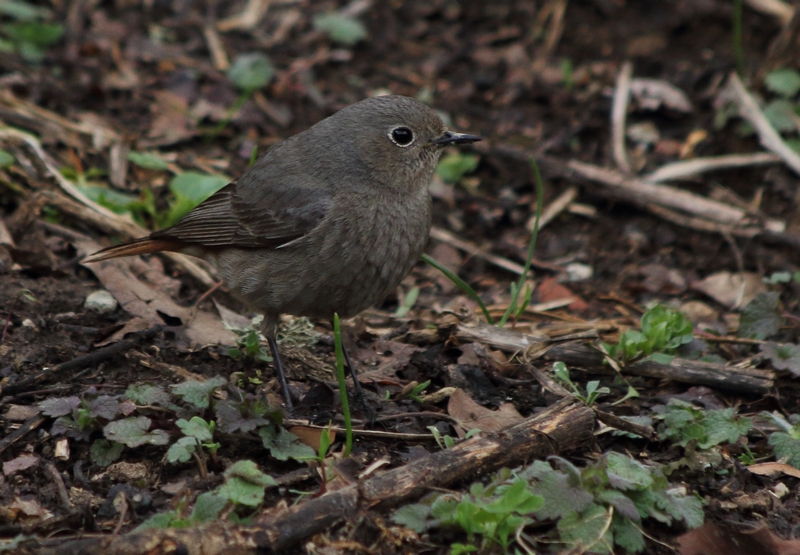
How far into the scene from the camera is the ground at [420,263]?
393 centimetres

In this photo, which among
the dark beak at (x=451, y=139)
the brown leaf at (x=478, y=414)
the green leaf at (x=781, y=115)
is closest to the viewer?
the brown leaf at (x=478, y=414)

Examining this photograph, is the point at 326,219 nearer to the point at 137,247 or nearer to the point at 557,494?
the point at 137,247

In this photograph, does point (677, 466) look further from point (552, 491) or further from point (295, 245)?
point (295, 245)

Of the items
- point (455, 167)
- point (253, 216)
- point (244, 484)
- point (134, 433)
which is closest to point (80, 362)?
point (134, 433)

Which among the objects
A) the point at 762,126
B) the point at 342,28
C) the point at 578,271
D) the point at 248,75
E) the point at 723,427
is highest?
the point at 342,28

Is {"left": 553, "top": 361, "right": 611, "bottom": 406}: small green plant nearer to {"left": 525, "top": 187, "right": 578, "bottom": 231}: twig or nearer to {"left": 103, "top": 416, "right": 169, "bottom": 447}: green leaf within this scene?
{"left": 103, "top": 416, "right": 169, "bottom": 447}: green leaf

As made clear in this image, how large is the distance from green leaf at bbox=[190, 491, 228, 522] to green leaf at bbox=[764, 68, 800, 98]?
6.16 metres

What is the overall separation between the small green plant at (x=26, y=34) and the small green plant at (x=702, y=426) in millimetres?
6446

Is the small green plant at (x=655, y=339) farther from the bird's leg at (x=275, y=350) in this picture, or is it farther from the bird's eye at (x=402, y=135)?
the bird's leg at (x=275, y=350)

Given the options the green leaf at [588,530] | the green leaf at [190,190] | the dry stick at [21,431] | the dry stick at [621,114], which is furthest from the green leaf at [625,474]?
the dry stick at [621,114]

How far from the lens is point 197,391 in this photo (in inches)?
159

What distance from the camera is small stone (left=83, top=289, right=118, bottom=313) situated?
5359 mm

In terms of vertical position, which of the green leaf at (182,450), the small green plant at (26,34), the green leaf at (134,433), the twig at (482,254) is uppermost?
the small green plant at (26,34)

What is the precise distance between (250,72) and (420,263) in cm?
263
